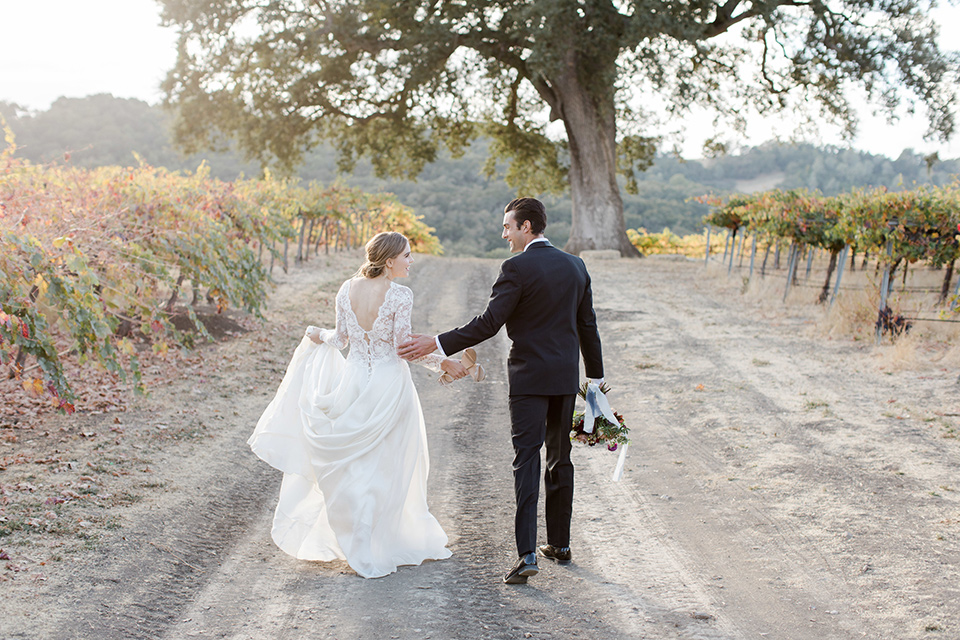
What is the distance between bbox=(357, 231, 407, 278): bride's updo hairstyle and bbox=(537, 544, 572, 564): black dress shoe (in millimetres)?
1934

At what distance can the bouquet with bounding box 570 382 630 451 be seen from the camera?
185 inches

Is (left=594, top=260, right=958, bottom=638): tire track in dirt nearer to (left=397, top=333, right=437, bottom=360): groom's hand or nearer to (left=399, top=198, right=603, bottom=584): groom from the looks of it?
(left=399, top=198, right=603, bottom=584): groom

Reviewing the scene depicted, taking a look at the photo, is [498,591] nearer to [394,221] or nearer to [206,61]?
[206,61]

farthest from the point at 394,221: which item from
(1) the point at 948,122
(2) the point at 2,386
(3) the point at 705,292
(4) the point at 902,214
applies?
(2) the point at 2,386

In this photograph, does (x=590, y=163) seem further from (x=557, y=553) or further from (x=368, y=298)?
(x=557, y=553)

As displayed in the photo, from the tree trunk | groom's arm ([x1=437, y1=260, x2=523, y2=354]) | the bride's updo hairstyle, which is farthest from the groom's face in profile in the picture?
the tree trunk

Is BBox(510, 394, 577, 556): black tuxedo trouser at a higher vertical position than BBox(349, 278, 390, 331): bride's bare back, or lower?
lower

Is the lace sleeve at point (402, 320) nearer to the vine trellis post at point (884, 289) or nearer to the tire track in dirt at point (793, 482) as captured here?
the tire track in dirt at point (793, 482)

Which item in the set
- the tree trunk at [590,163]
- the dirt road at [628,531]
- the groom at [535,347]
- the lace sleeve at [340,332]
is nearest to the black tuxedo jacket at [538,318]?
the groom at [535,347]

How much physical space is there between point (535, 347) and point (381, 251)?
109cm

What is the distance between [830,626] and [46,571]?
4.03 metres

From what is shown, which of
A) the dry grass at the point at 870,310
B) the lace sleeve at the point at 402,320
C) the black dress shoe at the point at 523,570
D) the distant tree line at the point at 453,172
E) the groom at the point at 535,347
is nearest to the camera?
the black dress shoe at the point at 523,570

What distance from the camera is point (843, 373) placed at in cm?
951

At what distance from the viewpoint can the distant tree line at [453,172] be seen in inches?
1590
